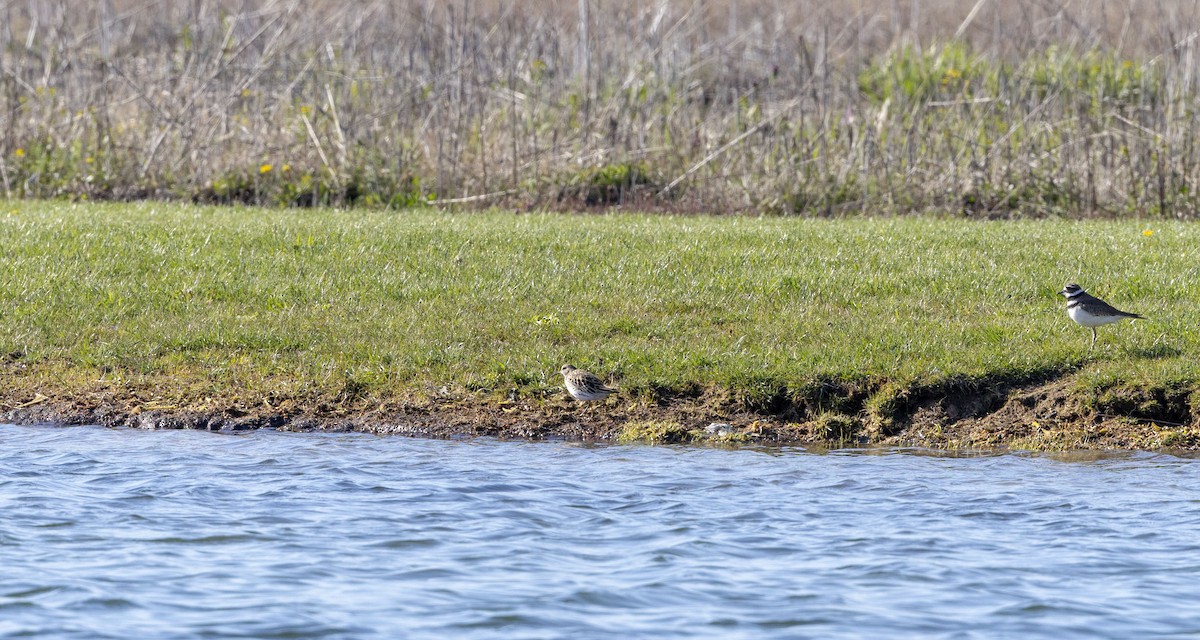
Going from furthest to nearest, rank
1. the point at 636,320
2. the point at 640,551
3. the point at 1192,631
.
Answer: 1. the point at 636,320
2. the point at 640,551
3. the point at 1192,631

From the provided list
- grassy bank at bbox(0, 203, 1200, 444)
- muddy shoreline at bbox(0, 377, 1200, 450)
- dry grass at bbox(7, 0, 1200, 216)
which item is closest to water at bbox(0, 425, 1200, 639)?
Result: muddy shoreline at bbox(0, 377, 1200, 450)

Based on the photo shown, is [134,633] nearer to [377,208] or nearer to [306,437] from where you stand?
[306,437]

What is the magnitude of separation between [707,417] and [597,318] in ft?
5.21

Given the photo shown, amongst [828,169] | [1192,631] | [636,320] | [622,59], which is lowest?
[1192,631]

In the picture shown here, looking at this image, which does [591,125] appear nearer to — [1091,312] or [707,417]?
[707,417]

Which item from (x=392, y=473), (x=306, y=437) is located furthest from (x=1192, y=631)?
(x=306, y=437)

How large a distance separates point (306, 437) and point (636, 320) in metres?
2.55

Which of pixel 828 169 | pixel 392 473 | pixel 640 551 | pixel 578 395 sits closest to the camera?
pixel 640 551

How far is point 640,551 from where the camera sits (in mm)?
6871

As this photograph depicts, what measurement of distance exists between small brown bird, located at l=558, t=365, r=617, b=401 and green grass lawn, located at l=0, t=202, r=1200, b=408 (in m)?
0.48

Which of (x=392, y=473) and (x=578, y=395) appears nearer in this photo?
(x=392, y=473)

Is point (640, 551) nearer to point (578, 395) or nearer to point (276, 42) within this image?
point (578, 395)

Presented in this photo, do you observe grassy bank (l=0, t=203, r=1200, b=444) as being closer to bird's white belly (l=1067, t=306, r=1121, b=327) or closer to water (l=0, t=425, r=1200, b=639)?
bird's white belly (l=1067, t=306, r=1121, b=327)

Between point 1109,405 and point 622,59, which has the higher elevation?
point 622,59
